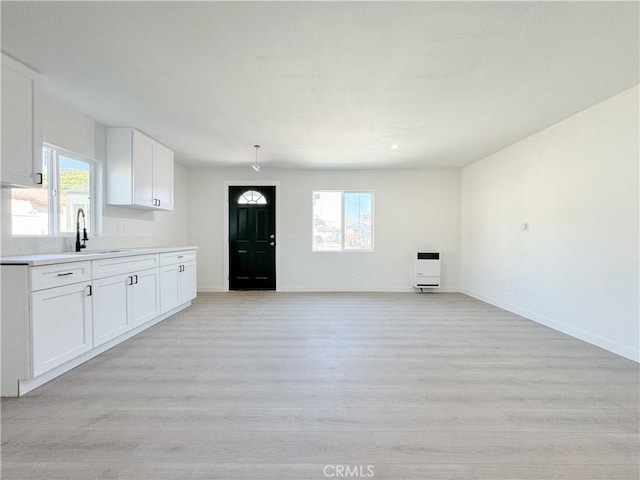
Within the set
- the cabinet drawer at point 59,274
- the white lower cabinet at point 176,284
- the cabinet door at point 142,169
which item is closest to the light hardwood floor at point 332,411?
the white lower cabinet at point 176,284

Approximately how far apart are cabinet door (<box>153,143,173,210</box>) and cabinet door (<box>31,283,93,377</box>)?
2.07 m

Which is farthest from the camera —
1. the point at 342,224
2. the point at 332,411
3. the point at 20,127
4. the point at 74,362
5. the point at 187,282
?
the point at 342,224

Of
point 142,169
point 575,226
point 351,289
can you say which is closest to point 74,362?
point 142,169

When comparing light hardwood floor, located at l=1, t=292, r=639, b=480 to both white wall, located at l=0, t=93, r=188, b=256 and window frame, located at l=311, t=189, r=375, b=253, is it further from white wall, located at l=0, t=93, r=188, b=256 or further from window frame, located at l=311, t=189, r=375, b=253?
window frame, located at l=311, t=189, r=375, b=253

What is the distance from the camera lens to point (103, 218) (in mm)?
3699

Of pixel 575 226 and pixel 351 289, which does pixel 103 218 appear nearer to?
pixel 351 289

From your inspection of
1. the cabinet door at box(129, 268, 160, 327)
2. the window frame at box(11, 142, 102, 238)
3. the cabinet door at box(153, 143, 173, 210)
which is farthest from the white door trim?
the window frame at box(11, 142, 102, 238)

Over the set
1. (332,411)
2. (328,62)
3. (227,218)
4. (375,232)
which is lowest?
(332,411)

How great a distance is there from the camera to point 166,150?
14.8 ft

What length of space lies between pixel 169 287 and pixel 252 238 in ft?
7.45

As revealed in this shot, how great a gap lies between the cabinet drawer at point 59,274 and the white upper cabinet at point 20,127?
0.77 metres

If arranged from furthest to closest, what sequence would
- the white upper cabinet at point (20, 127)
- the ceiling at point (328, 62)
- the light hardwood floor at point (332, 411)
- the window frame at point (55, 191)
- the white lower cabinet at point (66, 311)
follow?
the window frame at point (55, 191) → the white upper cabinet at point (20, 127) → the white lower cabinet at point (66, 311) → the ceiling at point (328, 62) → the light hardwood floor at point (332, 411)

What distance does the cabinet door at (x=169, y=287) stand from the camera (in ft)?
12.6

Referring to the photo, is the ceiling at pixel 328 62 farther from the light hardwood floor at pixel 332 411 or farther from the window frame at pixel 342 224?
the light hardwood floor at pixel 332 411
